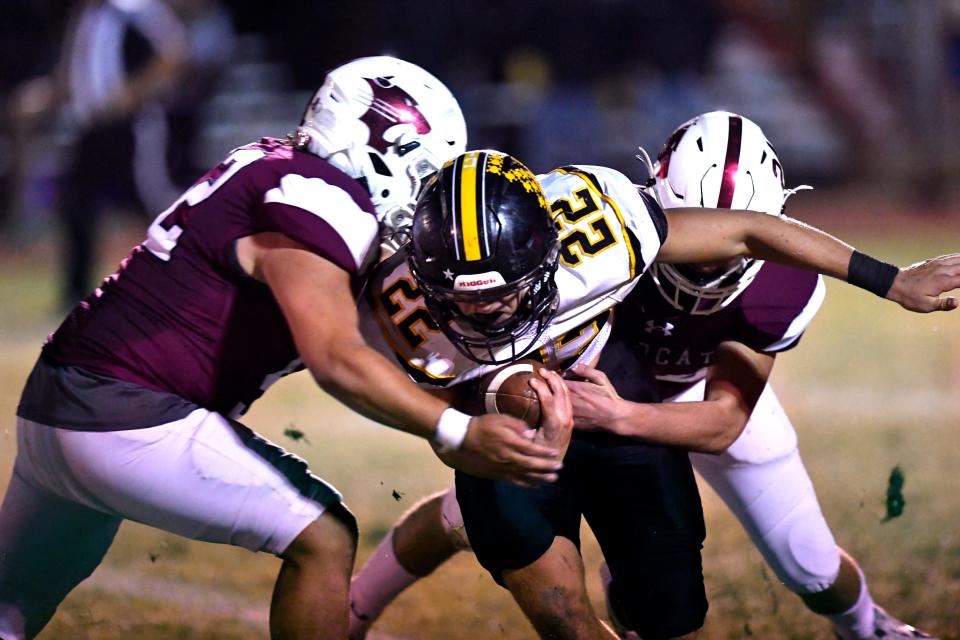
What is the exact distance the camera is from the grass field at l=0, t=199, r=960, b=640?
3.70m

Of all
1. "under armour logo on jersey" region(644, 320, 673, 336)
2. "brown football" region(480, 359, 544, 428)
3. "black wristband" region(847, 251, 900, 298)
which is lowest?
"under armour logo on jersey" region(644, 320, 673, 336)

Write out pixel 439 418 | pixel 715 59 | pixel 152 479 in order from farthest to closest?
pixel 715 59, pixel 152 479, pixel 439 418

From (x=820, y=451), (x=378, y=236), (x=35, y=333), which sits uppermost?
(x=378, y=236)

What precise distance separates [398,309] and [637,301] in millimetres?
685

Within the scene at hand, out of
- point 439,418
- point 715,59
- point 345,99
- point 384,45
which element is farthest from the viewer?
point 715,59

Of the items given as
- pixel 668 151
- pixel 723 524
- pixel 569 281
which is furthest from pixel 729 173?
pixel 723 524

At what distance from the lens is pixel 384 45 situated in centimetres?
1139

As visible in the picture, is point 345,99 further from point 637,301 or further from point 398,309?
point 637,301

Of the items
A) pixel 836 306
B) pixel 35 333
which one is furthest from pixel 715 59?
pixel 35 333

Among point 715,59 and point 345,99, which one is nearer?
point 345,99

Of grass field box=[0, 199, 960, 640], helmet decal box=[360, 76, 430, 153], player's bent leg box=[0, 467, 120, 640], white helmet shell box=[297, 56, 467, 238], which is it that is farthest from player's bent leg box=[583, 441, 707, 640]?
player's bent leg box=[0, 467, 120, 640]

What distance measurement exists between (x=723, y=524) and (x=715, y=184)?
5.55ft

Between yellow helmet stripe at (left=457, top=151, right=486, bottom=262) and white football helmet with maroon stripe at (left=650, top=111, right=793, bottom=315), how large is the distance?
1.97 ft

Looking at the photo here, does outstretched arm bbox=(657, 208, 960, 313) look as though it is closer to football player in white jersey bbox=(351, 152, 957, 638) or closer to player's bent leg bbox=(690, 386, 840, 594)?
football player in white jersey bbox=(351, 152, 957, 638)
